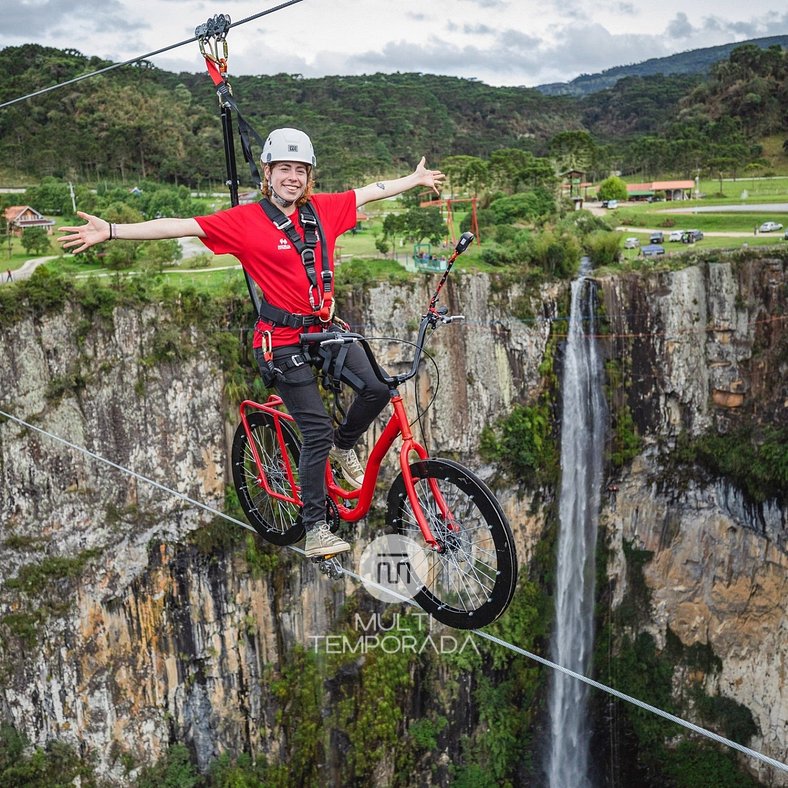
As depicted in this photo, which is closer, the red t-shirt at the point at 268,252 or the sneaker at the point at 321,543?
the red t-shirt at the point at 268,252

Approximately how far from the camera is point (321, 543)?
4.62 metres

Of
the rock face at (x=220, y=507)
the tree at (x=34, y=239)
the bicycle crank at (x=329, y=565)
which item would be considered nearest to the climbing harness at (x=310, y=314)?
the bicycle crank at (x=329, y=565)

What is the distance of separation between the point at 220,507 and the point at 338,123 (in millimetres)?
20025

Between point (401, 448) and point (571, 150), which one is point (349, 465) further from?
point (571, 150)

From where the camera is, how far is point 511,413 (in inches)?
637

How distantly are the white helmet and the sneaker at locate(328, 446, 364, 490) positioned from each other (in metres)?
1.75

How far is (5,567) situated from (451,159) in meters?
16.0

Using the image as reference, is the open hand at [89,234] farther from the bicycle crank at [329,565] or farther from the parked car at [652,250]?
the parked car at [652,250]

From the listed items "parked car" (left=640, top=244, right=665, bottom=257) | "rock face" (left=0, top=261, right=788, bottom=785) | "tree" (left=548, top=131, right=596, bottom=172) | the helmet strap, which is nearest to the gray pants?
the helmet strap

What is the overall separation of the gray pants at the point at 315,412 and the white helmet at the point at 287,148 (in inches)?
41.1

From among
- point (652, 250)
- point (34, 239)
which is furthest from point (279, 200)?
point (652, 250)

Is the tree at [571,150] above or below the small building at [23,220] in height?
above

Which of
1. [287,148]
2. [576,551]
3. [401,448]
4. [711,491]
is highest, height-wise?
[287,148]

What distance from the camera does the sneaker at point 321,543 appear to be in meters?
4.57
